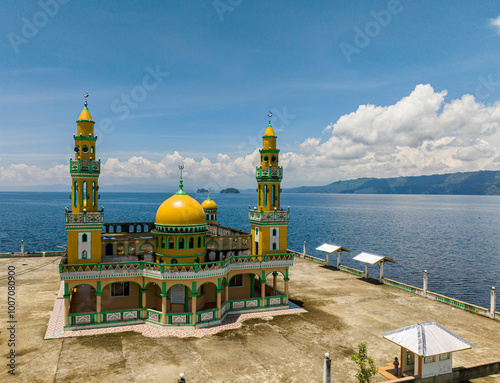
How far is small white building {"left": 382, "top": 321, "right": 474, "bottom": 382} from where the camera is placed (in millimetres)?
19438

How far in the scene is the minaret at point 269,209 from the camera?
113 ft

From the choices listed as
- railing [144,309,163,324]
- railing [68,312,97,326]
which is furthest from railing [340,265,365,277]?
railing [68,312,97,326]

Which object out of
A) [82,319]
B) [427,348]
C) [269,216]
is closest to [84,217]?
[82,319]

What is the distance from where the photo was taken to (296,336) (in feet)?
88.7

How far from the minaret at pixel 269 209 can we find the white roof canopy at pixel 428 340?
15.6 meters

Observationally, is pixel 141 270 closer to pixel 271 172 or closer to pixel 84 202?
pixel 84 202

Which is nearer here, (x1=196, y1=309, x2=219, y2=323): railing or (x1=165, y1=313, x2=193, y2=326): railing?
(x1=165, y1=313, x2=193, y2=326): railing

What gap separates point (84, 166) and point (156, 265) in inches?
414

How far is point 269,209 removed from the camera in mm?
35062

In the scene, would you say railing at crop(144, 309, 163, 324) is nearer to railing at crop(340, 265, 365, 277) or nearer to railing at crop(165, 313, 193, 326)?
railing at crop(165, 313, 193, 326)

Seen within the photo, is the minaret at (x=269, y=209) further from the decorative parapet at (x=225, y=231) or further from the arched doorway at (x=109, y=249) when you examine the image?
the arched doorway at (x=109, y=249)

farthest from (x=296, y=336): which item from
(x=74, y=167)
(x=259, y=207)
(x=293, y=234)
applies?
(x=293, y=234)

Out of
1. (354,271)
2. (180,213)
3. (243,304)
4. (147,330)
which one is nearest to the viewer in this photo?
(147,330)

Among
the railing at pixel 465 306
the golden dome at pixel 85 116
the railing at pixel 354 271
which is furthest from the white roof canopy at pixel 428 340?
the golden dome at pixel 85 116
